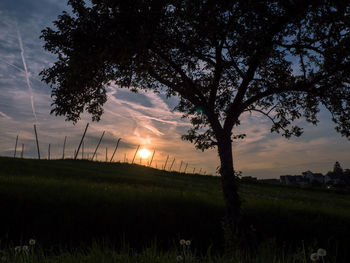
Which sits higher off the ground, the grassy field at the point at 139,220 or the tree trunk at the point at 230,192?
the tree trunk at the point at 230,192

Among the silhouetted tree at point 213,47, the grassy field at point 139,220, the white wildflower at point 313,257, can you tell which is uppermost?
the silhouetted tree at point 213,47

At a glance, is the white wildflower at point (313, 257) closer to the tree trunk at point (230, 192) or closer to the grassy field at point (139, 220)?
the tree trunk at point (230, 192)

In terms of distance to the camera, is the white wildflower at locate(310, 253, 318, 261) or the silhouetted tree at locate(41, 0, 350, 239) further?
the silhouetted tree at locate(41, 0, 350, 239)

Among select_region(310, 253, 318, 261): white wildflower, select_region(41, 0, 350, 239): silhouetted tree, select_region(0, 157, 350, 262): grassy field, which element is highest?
select_region(41, 0, 350, 239): silhouetted tree

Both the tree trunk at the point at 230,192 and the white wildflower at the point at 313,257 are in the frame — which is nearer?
the white wildflower at the point at 313,257

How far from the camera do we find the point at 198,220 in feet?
60.2

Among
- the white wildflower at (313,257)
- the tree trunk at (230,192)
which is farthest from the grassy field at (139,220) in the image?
the white wildflower at (313,257)

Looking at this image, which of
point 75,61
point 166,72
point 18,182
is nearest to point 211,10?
point 166,72

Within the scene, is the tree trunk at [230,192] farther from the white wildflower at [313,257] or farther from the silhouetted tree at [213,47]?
the white wildflower at [313,257]

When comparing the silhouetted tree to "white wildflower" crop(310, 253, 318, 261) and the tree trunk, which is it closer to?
the tree trunk

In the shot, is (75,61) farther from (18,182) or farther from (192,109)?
(18,182)

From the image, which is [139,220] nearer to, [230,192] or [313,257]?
[230,192]

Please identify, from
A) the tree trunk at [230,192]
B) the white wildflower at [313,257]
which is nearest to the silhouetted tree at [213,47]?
the tree trunk at [230,192]

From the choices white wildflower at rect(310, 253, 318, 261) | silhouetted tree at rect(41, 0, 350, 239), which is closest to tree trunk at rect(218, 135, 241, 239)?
silhouetted tree at rect(41, 0, 350, 239)
